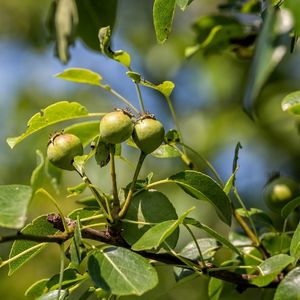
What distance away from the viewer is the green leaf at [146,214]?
1.20m

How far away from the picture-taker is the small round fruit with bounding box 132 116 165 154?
1.20 meters

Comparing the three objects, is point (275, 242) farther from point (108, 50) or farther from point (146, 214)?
point (108, 50)

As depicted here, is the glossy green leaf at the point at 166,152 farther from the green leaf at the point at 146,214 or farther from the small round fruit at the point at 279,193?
the small round fruit at the point at 279,193

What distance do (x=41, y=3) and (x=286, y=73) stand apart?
1.65m

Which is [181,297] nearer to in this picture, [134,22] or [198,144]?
[198,144]

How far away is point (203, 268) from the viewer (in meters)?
1.27

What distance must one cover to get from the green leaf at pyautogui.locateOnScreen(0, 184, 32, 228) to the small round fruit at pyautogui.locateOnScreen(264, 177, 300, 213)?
30.5 inches

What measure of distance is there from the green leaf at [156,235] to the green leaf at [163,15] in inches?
14.0

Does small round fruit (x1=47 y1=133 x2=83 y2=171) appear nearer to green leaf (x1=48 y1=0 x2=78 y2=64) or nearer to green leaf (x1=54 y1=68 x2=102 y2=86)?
green leaf (x1=54 y1=68 x2=102 y2=86)

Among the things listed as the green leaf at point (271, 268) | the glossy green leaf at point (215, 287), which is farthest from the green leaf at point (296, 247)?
the glossy green leaf at point (215, 287)

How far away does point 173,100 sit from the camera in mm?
3793

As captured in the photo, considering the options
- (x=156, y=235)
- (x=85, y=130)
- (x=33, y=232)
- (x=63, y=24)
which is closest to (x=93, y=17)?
(x=63, y=24)

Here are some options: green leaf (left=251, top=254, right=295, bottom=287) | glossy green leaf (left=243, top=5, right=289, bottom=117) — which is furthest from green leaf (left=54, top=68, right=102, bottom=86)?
green leaf (left=251, top=254, right=295, bottom=287)

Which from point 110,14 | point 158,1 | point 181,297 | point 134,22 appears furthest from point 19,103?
point 158,1
